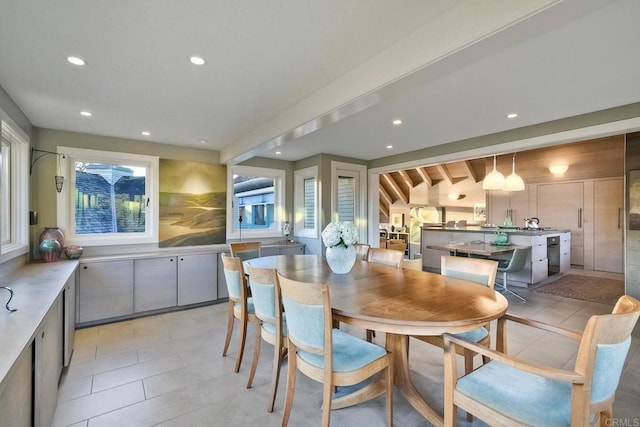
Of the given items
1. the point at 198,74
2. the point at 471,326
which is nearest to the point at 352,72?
the point at 198,74

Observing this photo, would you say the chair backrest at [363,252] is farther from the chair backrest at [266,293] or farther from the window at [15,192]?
the window at [15,192]

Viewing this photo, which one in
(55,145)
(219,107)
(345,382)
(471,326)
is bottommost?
(345,382)

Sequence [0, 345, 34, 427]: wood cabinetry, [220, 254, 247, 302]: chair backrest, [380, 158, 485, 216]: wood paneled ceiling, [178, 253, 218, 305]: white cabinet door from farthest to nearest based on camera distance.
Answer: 1. [380, 158, 485, 216]: wood paneled ceiling
2. [178, 253, 218, 305]: white cabinet door
3. [220, 254, 247, 302]: chair backrest
4. [0, 345, 34, 427]: wood cabinetry

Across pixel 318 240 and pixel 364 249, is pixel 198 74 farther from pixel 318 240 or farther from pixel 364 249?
pixel 318 240

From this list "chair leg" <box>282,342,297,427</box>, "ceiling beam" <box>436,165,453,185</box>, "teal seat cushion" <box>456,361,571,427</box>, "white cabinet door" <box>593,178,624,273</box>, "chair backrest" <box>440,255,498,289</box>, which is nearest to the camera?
"teal seat cushion" <box>456,361,571,427</box>

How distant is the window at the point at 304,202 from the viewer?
5535 mm

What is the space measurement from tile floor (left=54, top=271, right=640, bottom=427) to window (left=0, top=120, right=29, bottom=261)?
1212 millimetres

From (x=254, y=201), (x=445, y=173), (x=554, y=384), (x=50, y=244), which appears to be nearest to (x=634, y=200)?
(x=554, y=384)

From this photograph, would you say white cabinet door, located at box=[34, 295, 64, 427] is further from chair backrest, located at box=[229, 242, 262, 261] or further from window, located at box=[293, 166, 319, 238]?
window, located at box=[293, 166, 319, 238]

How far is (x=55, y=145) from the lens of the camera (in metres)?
3.69

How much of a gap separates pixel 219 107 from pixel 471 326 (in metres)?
2.88

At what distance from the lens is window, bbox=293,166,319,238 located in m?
5.54

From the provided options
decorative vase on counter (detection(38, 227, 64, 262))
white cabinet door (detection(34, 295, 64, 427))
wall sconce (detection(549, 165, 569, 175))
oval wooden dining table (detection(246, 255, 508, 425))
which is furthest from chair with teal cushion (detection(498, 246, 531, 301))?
decorative vase on counter (detection(38, 227, 64, 262))

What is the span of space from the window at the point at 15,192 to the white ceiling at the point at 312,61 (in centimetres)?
35
